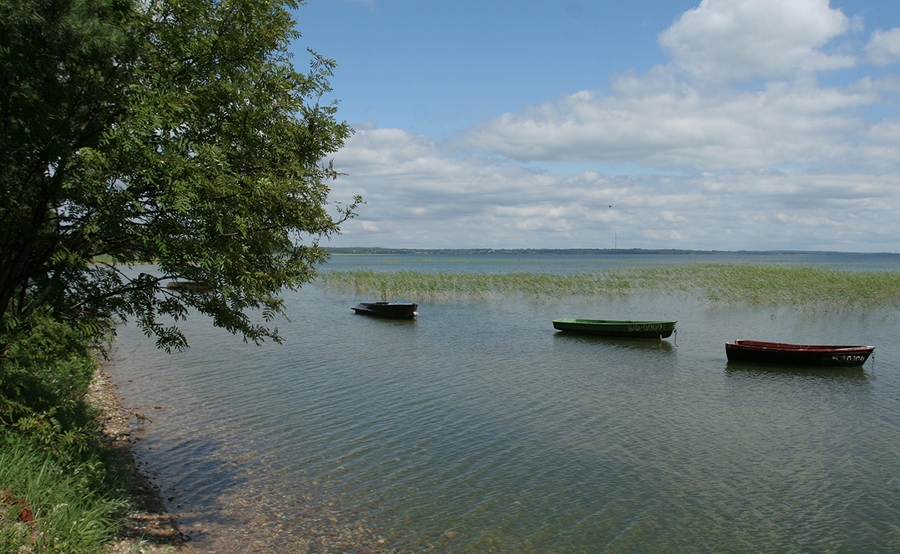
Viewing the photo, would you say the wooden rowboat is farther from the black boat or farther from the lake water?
the black boat

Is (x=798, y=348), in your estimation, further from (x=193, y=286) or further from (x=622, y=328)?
(x=193, y=286)

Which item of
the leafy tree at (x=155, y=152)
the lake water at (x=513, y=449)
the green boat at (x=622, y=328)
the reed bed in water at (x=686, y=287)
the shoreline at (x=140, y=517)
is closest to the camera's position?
the leafy tree at (x=155, y=152)

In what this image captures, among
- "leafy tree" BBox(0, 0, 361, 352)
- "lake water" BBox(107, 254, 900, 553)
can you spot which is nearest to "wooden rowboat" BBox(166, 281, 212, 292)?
"leafy tree" BBox(0, 0, 361, 352)

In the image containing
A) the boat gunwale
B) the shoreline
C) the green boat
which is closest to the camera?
the shoreline

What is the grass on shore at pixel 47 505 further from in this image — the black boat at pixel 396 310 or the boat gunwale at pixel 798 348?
the black boat at pixel 396 310

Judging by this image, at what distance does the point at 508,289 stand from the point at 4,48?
56272 mm

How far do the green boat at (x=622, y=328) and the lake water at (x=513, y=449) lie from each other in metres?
2.52

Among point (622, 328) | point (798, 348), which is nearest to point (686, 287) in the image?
point (622, 328)

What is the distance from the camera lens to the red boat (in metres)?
25.9

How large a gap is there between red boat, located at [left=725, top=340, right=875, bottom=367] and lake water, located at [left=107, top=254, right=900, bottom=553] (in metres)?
0.46

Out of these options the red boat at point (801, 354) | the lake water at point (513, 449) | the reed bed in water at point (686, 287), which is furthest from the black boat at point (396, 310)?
the red boat at point (801, 354)

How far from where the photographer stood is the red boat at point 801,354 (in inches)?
1019

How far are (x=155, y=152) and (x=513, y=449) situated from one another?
1093 centimetres

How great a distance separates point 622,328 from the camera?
34594 millimetres
